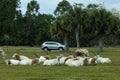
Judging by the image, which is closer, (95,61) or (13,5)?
(95,61)

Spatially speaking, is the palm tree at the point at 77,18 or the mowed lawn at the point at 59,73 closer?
the mowed lawn at the point at 59,73

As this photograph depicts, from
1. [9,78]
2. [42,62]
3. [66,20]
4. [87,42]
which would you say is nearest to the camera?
[9,78]

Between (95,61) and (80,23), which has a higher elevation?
(80,23)

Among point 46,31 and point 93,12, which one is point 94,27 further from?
point 46,31

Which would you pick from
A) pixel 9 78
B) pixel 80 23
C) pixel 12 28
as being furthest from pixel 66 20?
pixel 9 78

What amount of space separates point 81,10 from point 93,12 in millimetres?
2335

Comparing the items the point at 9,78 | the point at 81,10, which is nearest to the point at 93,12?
the point at 81,10

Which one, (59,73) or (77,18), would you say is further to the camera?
(77,18)

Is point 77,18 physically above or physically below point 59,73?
above

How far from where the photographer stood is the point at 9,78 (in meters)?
17.9

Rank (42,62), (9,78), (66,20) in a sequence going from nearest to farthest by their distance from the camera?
1. (9,78)
2. (42,62)
3. (66,20)

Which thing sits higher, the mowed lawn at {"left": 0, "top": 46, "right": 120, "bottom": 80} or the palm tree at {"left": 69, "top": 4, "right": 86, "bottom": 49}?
the palm tree at {"left": 69, "top": 4, "right": 86, "bottom": 49}

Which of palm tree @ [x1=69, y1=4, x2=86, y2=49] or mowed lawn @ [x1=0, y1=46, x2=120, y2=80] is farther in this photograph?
palm tree @ [x1=69, y1=4, x2=86, y2=49]

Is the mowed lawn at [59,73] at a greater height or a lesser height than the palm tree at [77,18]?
lesser
